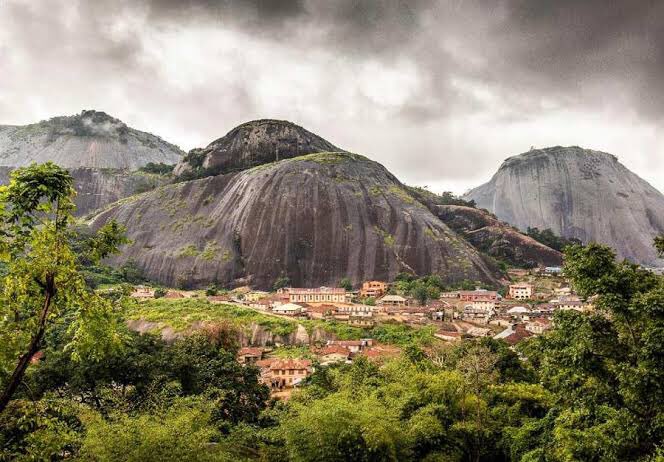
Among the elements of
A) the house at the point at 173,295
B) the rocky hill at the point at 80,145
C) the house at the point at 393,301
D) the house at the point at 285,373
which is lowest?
the house at the point at 285,373

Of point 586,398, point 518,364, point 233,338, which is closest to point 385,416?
point 586,398

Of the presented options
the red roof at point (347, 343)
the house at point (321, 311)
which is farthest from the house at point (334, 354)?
the house at point (321, 311)

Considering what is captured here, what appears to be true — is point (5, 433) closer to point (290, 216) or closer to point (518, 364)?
point (518, 364)

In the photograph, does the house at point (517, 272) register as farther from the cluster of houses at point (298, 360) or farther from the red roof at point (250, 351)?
the red roof at point (250, 351)

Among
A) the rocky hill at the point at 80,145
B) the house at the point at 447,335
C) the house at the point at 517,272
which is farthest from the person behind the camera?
the rocky hill at the point at 80,145

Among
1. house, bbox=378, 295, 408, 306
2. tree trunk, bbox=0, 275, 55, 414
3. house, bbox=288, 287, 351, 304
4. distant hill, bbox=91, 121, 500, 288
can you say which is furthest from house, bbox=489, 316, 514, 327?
tree trunk, bbox=0, 275, 55, 414

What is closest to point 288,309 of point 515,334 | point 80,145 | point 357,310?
point 357,310

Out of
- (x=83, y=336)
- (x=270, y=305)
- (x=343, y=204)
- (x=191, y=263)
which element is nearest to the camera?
(x=83, y=336)

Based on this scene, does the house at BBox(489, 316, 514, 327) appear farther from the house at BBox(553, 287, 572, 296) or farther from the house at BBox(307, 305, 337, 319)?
the house at BBox(553, 287, 572, 296)

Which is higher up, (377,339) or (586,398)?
(586,398)
